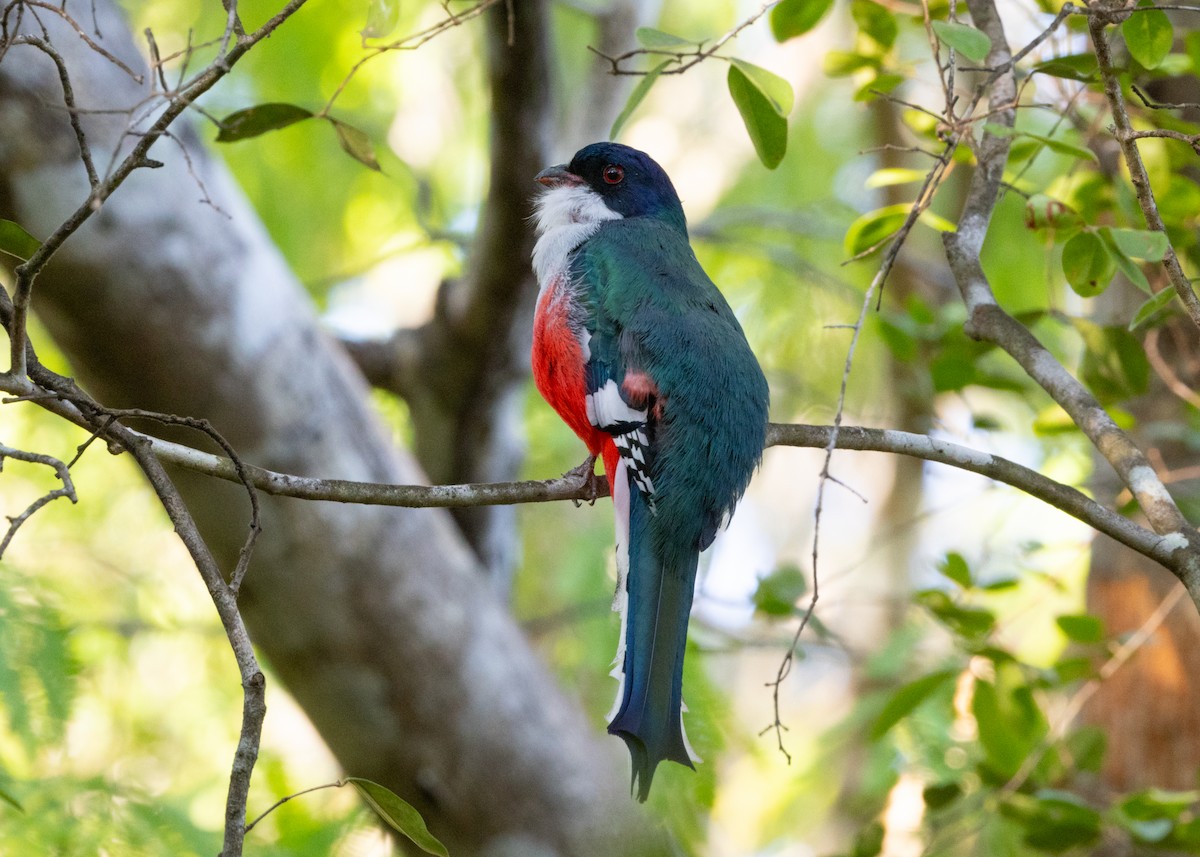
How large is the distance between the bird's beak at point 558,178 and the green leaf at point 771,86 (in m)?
1.38

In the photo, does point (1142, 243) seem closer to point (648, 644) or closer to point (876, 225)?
point (876, 225)

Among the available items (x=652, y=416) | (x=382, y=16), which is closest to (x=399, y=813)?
(x=652, y=416)

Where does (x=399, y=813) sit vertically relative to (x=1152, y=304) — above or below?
below

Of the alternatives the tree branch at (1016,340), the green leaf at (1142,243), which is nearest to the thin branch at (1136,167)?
the green leaf at (1142,243)

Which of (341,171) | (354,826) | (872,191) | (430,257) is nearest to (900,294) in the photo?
(872,191)

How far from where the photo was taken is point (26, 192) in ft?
9.96

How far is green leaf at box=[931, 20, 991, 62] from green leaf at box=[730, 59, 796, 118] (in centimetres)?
29

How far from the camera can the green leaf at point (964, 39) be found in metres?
1.92

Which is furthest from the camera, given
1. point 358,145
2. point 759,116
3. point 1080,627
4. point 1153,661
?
point 1153,661

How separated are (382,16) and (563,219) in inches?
45.9

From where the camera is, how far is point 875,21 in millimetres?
3008

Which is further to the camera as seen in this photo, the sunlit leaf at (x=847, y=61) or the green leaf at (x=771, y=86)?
the sunlit leaf at (x=847, y=61)

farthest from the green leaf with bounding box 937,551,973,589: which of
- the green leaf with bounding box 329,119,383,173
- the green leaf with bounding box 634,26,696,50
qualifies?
the green leaf with bounding box 329,119,383,173

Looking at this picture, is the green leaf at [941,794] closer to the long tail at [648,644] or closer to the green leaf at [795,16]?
the long tail at [648,644]
